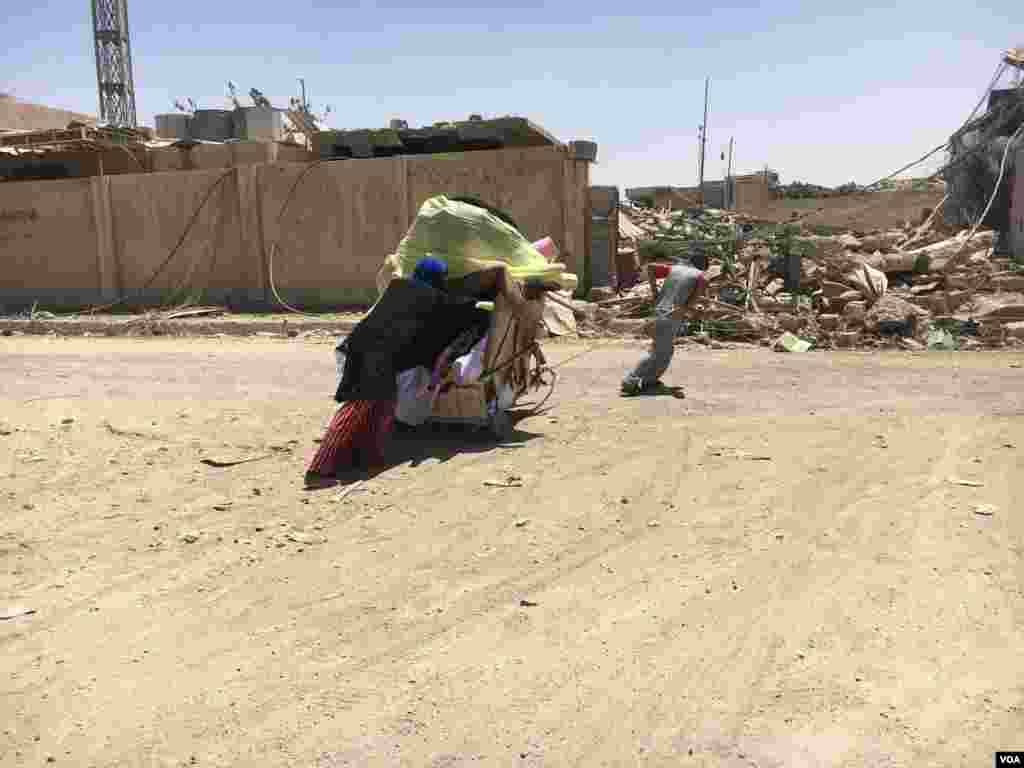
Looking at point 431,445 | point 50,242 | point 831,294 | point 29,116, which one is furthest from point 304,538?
point 29,116

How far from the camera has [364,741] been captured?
262cm

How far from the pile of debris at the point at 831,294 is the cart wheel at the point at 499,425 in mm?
3299

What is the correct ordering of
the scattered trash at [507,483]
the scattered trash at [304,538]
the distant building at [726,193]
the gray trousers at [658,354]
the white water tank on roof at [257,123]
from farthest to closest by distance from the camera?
1. the distant building at [726,193]
2. the white water tank on roof at [257,123]
3. the gray trousers at [658,354]
4. the scattered trash at [507,483]
5. the scattered trash at [304,538]

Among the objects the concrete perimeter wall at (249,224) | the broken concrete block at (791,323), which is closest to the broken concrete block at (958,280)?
the broken concrete block at (791,323)

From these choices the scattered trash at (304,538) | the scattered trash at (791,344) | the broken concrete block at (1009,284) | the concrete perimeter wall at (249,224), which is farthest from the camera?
the concrete perimeter wall at (249,224)

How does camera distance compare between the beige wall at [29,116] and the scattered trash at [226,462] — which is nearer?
the scattered trash at [226,462]

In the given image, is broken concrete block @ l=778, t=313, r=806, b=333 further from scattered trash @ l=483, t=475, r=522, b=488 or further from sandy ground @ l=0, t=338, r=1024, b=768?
scattered trash @ l=483, t=475, r=522, b=488

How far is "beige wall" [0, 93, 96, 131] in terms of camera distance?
20359 mm

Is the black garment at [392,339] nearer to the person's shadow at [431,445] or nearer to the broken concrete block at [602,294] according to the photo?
the person's shadow at [431,445]

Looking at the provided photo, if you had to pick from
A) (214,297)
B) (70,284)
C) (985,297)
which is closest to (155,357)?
(214,297)

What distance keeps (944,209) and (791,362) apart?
38.4 ft

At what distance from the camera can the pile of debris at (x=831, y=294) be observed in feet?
34.2

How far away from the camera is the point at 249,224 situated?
14.9m

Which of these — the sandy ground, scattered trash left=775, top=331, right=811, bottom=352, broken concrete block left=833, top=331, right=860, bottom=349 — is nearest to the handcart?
the sandy ground
